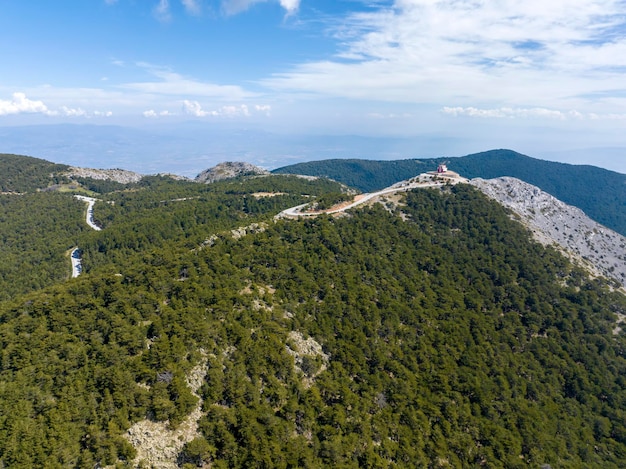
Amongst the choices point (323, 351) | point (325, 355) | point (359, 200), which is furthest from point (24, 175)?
point (325, 355)

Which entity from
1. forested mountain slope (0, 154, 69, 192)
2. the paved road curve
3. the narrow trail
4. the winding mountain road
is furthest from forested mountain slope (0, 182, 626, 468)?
forested mountain slope (0, 154, 69, 192)

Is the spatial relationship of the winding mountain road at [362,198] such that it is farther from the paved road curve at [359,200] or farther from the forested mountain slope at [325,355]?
the forested mountain slope at [325,355]

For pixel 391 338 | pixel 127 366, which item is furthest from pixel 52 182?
pixel 391 338

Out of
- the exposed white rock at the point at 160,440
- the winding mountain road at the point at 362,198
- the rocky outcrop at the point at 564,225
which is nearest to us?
the exposed white rock at the point at 160,440

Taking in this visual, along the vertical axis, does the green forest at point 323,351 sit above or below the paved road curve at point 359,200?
below

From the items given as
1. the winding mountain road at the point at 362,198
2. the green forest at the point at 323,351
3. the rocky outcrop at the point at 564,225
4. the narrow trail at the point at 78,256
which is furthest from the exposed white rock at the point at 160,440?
the rocky outcrop at the point at 564,225
